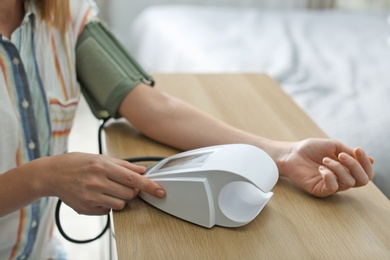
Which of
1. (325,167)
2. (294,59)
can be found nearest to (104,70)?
(325,167)

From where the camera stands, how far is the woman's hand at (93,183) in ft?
2.51

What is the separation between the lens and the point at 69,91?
1060 mm

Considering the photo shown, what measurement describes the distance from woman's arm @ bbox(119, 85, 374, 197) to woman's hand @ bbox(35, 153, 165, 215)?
201 mm

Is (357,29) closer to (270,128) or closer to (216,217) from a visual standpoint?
(270,128)

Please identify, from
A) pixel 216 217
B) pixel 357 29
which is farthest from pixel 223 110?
pixel 357 29

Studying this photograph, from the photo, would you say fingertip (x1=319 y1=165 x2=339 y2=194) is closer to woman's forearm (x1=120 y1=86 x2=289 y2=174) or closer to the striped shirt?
woman's forearm (x1=120 y1=86 x2=289 y2=174)

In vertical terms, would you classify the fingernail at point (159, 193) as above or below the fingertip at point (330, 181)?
above

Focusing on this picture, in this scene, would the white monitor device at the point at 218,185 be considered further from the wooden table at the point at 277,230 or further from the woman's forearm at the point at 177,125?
the woman's forearm at the point at 177,125

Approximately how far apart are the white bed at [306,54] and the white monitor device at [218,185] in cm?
31

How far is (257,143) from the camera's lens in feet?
3.07

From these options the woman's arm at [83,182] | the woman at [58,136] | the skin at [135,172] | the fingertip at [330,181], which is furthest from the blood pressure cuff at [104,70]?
the fingertip at [330,181]

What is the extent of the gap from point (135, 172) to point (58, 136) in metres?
0.33

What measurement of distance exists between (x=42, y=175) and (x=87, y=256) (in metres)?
1.10

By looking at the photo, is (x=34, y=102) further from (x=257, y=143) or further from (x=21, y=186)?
(x=257, y=143)
